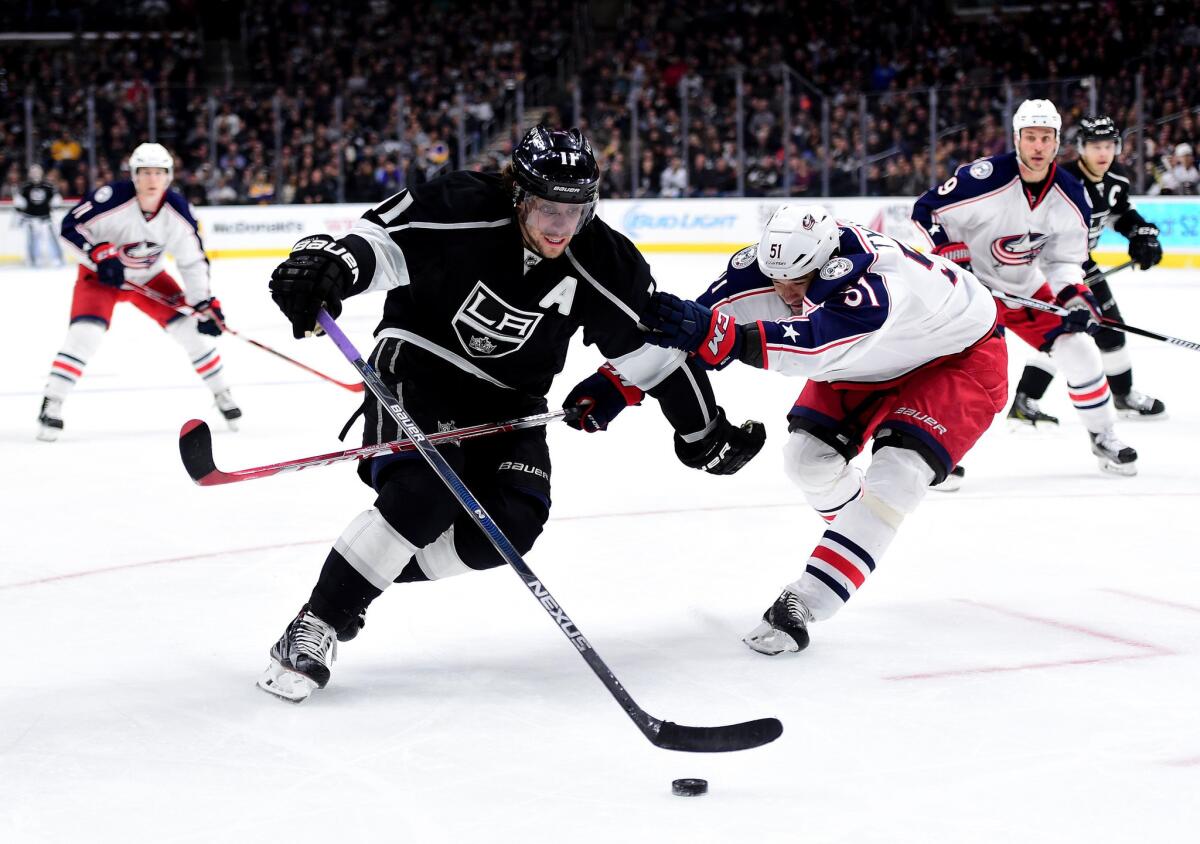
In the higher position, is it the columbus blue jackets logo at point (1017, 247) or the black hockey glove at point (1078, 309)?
the columbus blue jackets logo at point (1017, 247)

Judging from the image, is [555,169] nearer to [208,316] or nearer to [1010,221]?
[1010,221]

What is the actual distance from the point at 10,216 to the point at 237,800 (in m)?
14.8

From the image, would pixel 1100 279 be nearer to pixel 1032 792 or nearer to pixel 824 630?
pixel 824 630

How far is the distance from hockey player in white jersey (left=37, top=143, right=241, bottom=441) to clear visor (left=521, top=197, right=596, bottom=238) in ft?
12.0

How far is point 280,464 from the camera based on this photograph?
2678 millimetres

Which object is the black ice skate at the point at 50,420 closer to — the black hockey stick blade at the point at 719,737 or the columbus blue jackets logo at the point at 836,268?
the columbus blue jackets logo at the point at 836,268

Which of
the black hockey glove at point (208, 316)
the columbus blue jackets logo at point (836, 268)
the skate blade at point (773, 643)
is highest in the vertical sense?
the columbus blue jackets logo at point (836, 268)

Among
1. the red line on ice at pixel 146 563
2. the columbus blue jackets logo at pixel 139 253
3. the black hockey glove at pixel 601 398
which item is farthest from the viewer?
the columbus blue jackets logo at pixel 139 253

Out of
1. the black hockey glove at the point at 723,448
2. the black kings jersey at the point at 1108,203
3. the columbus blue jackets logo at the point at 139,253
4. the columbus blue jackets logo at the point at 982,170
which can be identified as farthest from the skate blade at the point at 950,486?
the columbus blue jackets logo at the point at 139,253

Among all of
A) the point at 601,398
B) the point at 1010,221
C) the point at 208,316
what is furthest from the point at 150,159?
the point at 601,398

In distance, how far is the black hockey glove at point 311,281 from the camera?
2.42 metres

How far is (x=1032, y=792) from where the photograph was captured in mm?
2049

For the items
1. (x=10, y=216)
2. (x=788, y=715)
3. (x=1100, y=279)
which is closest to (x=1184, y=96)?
(x=1100, y=279)

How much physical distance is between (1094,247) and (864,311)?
10.7ft
